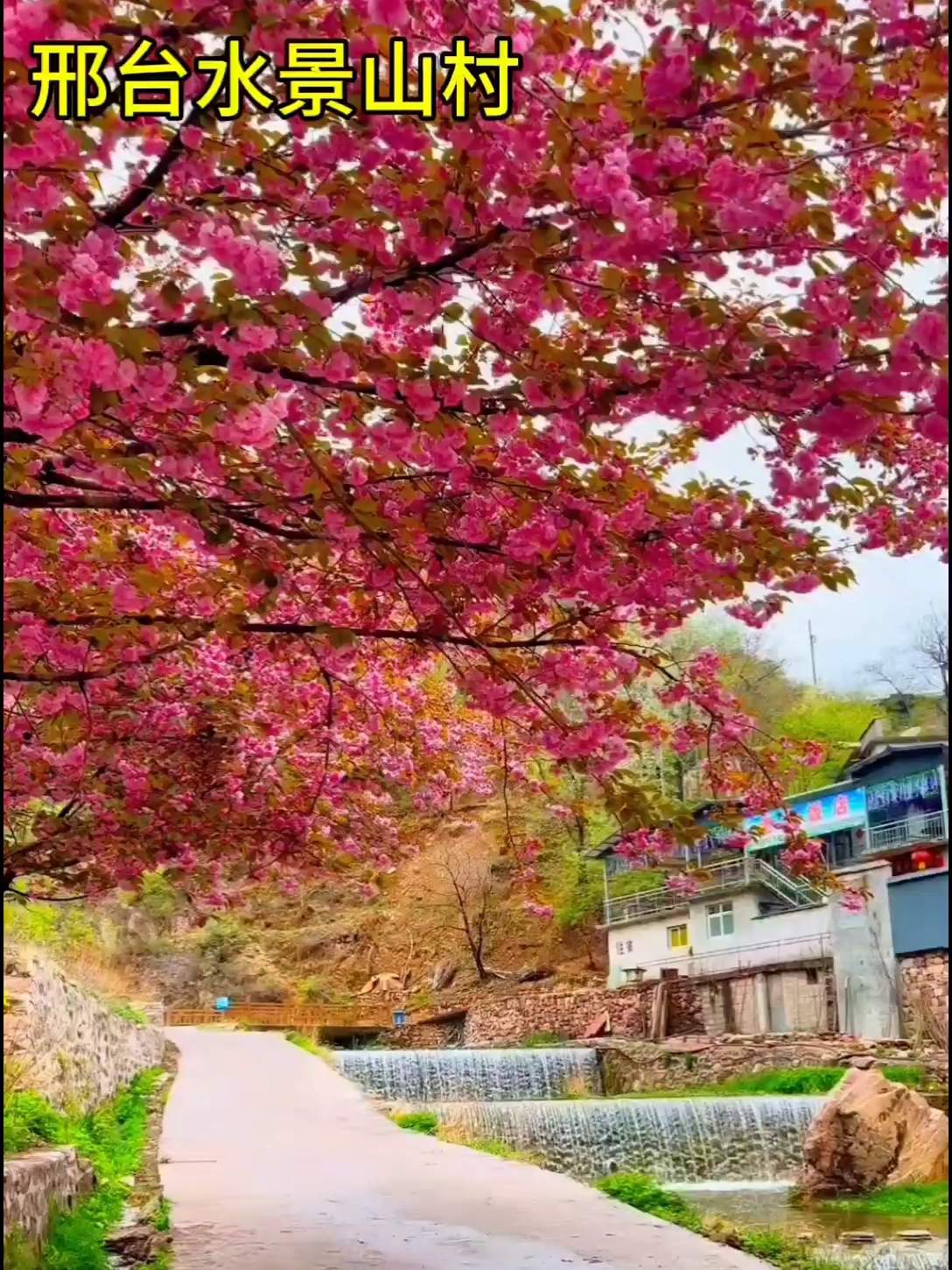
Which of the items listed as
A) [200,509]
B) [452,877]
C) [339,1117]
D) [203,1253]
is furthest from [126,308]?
[452,877]

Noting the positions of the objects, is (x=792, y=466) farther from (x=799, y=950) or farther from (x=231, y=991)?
(x=231, y=991)

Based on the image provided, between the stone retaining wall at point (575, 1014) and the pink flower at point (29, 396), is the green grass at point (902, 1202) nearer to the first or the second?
the pink flower at point (29, 396)

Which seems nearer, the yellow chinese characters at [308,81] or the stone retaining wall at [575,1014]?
the yellow chinese characters at [308,81]

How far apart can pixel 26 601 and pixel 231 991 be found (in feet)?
92.3

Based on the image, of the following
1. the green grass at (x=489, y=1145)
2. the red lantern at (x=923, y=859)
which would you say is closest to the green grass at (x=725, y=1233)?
the green grass at (x=489, y=1145)

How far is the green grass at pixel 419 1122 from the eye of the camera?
35.0 ft

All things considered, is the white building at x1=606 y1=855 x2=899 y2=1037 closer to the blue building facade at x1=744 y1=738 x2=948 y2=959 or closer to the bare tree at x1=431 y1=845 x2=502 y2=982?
the blue building facade at x1=744 y1=738 x2=948 y2=959

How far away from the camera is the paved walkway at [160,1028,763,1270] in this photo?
5.01 meters

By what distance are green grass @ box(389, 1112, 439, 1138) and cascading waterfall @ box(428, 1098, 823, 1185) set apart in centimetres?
40

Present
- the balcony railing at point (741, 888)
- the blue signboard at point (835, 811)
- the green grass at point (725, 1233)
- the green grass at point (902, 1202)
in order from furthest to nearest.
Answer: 1. the balcony railing at point (741, 888)
2. the blue signboard at point (835, 811)
3. the green grass at point (902, 1202)
4. the green grass at point (725, 1233)

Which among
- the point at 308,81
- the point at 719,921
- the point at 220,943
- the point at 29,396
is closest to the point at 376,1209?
the point at 29,396

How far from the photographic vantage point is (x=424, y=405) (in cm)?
299

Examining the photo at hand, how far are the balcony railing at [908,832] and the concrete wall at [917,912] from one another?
809 mm

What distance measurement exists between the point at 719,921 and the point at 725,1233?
16.0 m
